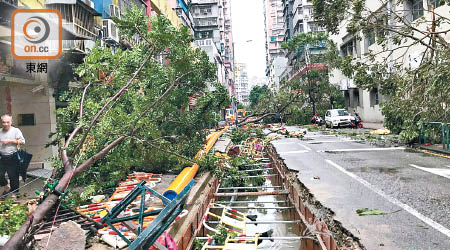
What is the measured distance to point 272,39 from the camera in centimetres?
14888

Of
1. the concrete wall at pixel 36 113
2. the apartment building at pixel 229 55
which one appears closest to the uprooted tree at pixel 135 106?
the concrete wall at pixel 36 113

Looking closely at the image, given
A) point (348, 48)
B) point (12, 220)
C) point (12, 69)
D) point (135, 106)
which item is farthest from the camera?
point (348, 48)

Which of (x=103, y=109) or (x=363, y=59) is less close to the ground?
(x=363, y=59)

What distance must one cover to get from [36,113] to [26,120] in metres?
0.43

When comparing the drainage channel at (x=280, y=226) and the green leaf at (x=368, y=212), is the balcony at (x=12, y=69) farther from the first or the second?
the green leaf at (x=368, y=212)

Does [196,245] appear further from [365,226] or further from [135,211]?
[365,226]

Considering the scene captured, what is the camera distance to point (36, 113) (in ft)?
39.0

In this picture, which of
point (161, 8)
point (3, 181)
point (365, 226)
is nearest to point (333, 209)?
→ point (365, 226)

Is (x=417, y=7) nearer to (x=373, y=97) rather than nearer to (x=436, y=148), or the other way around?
(x=373, y=97)

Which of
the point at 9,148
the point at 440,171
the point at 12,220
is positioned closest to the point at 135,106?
the point at 9,148

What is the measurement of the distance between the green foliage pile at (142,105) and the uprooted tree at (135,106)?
2 cm

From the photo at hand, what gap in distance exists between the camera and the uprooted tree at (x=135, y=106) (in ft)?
23.7

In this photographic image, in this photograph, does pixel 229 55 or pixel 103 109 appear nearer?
pixel 103 109

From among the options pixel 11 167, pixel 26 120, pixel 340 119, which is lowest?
pixel 11 167
